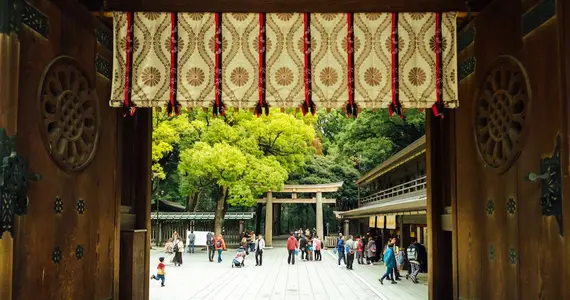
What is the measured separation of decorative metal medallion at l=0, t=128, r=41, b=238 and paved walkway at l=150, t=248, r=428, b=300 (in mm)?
11436

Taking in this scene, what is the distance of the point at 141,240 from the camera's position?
7297 mm

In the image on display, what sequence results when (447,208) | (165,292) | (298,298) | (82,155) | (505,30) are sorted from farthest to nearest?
(165,292) < (298,298) < (447,208) < (82,155) < (505,30)

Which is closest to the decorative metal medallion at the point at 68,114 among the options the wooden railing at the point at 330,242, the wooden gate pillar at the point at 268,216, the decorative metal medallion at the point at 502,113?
the decorative metal medallion at the point at 502,113

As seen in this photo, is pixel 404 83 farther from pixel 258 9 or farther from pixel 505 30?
pixel 258 9

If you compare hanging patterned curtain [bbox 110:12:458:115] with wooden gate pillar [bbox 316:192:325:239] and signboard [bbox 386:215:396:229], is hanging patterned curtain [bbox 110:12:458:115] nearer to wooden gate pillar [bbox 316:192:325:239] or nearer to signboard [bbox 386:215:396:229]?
signboard [bbox 386:215:396:229]

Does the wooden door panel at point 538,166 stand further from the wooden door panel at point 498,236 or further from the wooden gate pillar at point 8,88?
the wooden gate pillar at point 8,88

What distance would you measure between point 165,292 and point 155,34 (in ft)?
39.3

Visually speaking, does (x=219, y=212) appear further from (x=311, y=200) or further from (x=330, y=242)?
(x=330, y=242)

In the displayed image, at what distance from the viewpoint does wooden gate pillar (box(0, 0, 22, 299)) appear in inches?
158

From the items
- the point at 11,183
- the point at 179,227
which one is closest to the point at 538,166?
the point at 11,183

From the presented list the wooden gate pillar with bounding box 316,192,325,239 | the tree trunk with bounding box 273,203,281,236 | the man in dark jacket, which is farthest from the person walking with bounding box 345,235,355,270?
the tree trunk with bounding box 273,203,281,236

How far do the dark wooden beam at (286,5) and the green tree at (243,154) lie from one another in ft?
79.4

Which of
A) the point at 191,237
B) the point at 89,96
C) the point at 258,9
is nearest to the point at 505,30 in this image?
the point at 258,9

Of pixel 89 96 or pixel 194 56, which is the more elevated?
pixel 194 56
